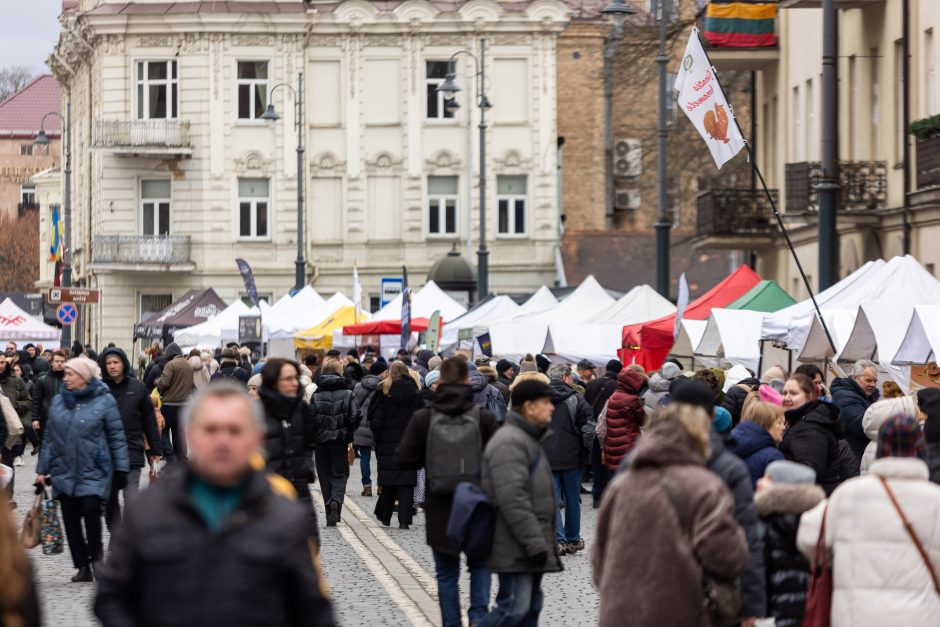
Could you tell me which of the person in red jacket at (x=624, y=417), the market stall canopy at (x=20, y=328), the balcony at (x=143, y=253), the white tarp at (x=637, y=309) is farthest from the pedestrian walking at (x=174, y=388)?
the balcony at (x=143, y=253)

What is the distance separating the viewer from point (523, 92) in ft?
199

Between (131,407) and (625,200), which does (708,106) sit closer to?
(131,407)

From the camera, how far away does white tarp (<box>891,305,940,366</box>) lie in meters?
18.0

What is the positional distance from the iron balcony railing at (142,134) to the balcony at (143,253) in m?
2.82

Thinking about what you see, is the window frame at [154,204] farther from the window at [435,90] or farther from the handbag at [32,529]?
the handbag at [32,529]

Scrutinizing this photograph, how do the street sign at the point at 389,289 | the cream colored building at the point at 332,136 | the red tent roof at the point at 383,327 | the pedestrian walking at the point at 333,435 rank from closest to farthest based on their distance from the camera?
the pedestrian walking at the point at 333,435, the red tent roof at the point at 383,327, the street sign at the point at 389,289, the cream colored building at the point at 332,136

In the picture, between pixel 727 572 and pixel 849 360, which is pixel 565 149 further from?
pixel 727 572

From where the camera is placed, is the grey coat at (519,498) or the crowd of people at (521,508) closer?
the crowd of people at (521,508)

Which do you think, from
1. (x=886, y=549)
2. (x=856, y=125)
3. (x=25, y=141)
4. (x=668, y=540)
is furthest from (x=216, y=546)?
(x=25, y=141)

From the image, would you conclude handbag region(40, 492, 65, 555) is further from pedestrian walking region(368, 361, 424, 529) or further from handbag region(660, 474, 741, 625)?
handbag region(660, 474, 741, 625)

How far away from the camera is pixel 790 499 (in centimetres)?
884

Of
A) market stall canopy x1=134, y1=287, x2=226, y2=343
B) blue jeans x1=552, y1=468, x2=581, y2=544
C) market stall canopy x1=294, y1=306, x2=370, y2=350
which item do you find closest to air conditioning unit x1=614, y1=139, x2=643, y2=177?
market stall canopy x1=134, y1=287, x2=226, y2=343

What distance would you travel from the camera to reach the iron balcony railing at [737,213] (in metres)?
38.7

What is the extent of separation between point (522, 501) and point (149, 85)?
52492 millimetres
